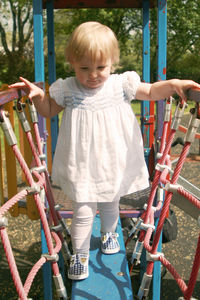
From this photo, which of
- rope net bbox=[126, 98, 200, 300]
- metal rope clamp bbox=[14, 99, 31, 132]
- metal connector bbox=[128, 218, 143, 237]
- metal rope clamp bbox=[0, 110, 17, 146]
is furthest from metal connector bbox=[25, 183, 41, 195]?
metal connector bbox=[128, 218, 143, 237]

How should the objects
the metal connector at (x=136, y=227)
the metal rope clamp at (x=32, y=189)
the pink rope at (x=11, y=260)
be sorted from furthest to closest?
the metal connector at (x=136, y=227)
the metal rope clamp at (x=32, y=189)
the pink rope at (x=11, y=260)

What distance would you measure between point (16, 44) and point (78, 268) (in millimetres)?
18676

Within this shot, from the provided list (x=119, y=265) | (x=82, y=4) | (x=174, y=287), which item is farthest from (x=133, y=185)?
(x=82, y=4)

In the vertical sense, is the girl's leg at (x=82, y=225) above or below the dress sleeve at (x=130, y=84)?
below

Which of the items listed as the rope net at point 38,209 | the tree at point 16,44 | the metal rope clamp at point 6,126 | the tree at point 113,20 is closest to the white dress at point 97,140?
the rope net at point 38,209

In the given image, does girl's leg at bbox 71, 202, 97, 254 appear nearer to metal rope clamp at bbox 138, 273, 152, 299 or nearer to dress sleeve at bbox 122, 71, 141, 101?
metal rope clamp at bbox 138, 273, 152, 299

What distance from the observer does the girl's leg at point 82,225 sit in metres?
1.78

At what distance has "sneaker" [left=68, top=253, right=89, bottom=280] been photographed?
1780 mm

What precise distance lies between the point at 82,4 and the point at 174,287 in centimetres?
264

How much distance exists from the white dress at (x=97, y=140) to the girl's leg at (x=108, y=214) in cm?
17

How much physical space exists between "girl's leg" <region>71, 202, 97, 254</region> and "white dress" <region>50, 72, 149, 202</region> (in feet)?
0.21

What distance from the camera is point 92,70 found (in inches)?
63.5

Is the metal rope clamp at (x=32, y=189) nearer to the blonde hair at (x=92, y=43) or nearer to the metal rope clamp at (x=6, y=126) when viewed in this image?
the metal rope clamp at (x=6, y=126)

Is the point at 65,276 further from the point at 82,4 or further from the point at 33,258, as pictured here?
the point at 82,4
